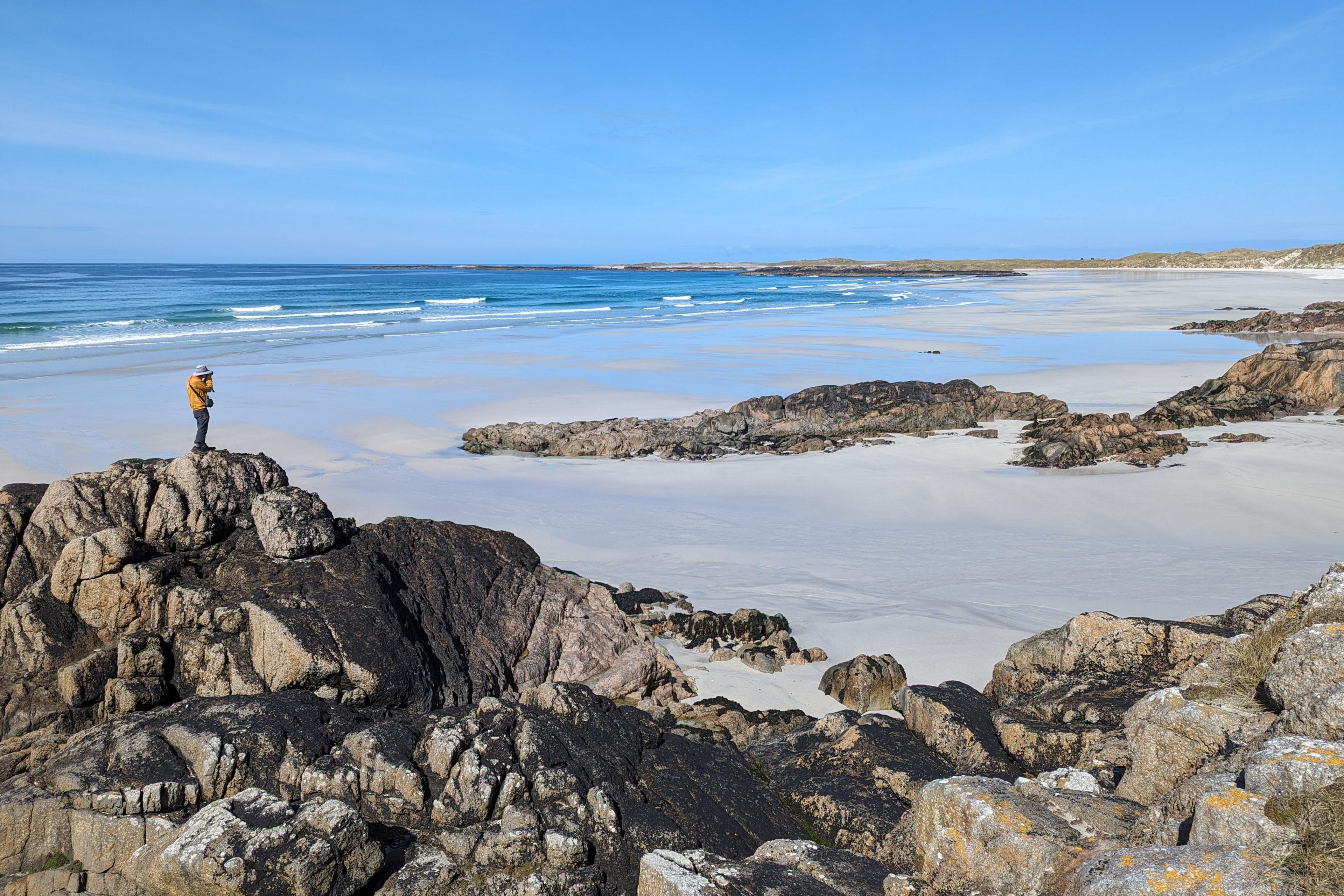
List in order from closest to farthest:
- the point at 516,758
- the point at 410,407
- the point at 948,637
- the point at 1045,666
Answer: the point at 516,758
the point at 1045,666
the point at 948,637
the point at 410,407

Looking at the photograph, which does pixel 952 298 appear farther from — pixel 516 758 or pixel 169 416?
pixel 516 758

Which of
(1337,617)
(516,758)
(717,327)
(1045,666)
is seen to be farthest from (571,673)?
(717,327)

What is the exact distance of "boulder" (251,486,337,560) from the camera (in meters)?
7.20

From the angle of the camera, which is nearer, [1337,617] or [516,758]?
[1337,617]

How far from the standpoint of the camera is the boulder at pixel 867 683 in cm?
745

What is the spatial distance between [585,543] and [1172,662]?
7773 millimetres

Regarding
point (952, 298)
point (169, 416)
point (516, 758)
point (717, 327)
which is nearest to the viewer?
point (516, 758)

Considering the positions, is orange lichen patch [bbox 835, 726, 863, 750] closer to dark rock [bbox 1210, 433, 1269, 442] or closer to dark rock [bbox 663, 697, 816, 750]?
dark rock [bbox 663, 697, 816, 750]

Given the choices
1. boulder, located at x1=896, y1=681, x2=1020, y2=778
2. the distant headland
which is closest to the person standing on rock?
boulder, located at x1=896, y1=681, x2=1020, y2=778

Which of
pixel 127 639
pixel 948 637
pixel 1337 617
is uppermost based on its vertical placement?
pixel 1337 617

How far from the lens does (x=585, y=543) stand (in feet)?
39.9

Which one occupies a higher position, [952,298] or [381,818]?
[952,298]

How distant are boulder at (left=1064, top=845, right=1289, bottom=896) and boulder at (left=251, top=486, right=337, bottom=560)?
624 cm

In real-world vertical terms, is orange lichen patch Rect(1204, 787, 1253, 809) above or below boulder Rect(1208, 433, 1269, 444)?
above
